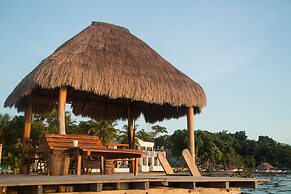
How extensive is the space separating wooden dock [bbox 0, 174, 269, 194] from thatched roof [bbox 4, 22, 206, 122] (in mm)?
2253

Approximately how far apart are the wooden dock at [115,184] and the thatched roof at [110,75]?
2.25 metres

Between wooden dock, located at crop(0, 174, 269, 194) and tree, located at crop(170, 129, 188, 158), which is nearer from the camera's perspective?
wooden dock, located at crop(0, 174, 269, 194)

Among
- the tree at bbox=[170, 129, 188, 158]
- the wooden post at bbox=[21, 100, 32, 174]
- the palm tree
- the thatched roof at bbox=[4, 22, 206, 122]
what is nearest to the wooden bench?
the thatched roof at bbox=[4, 22, 206, 122]

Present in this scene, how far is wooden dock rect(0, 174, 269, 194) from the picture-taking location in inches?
184

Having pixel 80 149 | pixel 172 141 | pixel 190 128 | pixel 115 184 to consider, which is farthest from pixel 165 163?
pixel 172 141

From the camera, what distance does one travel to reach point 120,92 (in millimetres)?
7934

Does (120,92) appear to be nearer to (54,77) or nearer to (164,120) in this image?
(54,77)

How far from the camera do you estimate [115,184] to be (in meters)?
5.75

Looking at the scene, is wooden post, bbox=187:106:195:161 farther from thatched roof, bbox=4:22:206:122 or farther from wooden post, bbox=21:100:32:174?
wooden post, bbox=21:100:32:174

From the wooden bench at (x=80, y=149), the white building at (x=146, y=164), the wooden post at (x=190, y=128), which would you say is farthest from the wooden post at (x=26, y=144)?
the white building at (x=146, y=164)

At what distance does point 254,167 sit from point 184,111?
60253 millimetres

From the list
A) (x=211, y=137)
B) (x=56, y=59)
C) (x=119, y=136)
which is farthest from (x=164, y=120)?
(x=211, y=137)

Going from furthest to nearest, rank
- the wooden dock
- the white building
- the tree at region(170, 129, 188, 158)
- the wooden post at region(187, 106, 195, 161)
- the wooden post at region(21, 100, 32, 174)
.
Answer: the tree at region(170, 129, 188, 158)
the white building
the wooden post at region(187, 106, 195, 161)
the wooden post at region(21, 100, 32, 174)
the wooden dock

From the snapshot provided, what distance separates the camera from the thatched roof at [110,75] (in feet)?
24.9
